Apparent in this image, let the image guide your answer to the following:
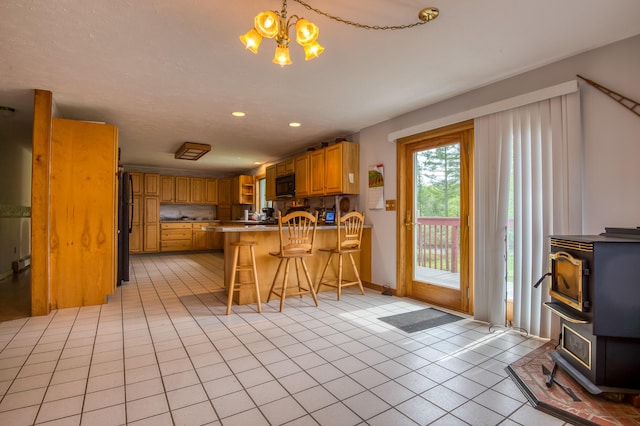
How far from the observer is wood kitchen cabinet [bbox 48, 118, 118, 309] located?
355cm

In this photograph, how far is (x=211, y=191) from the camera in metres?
9.33

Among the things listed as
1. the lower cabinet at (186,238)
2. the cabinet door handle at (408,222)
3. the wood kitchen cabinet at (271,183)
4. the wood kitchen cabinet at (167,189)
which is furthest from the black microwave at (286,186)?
the wood kitchen cabinet at (167,189)

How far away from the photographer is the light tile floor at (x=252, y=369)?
5.60 ft

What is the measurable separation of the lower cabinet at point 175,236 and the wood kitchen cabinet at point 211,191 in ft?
3.45

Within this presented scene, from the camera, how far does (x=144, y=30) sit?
223 centimetres

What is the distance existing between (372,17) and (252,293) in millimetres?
3150

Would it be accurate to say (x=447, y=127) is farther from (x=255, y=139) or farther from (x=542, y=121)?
(x=255, y=139)

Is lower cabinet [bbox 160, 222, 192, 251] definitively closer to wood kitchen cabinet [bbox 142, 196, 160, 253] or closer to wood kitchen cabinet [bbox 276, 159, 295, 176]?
wood kitchen cabinet [bbox 142, 196, 160, 253]

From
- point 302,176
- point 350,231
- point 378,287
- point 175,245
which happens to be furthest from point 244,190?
point 378,287

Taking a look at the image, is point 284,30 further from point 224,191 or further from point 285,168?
point 224,191

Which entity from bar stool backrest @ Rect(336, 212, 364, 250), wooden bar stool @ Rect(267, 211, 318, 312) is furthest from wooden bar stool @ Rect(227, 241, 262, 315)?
bar stool backrest @ Rect(336, 212, 364, 250)

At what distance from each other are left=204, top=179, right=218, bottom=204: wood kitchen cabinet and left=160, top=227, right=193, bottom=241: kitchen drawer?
3.80 ft

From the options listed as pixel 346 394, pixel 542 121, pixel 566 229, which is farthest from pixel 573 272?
pixel 346 394

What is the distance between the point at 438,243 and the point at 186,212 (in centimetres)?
769
